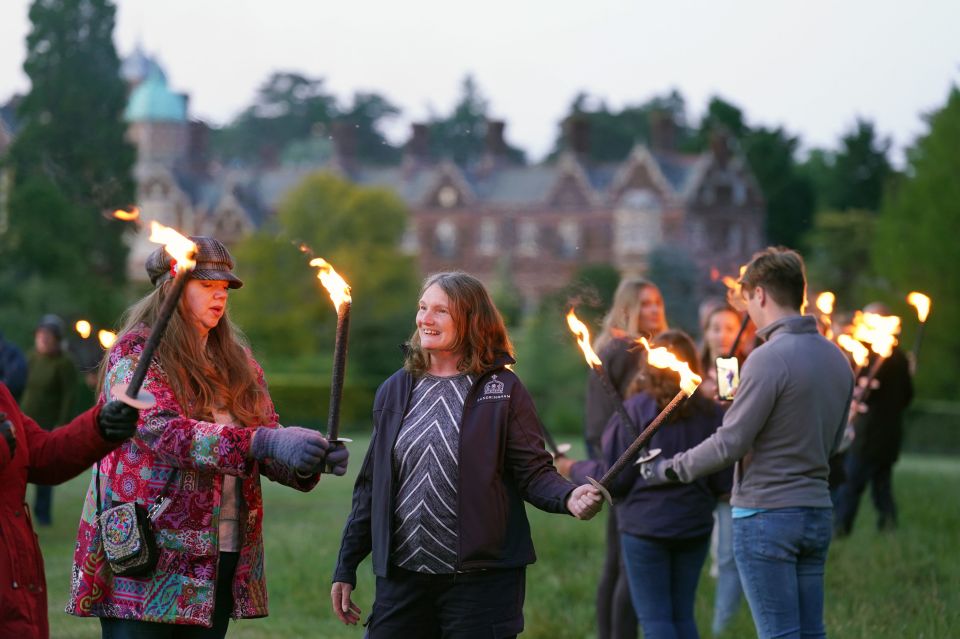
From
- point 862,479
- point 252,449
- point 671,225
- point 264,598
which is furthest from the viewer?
point 671,225

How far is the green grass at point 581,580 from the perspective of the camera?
28.7 feet

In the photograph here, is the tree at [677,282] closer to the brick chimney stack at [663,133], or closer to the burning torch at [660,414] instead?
the brick chimney stack at [663,133]

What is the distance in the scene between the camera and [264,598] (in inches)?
202

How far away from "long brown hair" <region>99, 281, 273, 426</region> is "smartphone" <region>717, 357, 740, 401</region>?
5.88 ft

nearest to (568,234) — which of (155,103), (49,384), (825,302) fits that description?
(155,103)

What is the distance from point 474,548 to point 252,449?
2.61 feet

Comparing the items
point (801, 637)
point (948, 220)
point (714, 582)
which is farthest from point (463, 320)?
point (948, 220)

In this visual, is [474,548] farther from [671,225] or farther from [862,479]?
[671,225]

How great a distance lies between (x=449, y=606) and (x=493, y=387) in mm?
727

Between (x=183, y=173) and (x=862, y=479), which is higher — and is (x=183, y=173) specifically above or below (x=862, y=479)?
above

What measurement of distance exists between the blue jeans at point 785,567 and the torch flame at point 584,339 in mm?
885


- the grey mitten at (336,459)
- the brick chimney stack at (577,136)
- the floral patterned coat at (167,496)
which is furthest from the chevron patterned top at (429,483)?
the brick chimney stack at (577,136)

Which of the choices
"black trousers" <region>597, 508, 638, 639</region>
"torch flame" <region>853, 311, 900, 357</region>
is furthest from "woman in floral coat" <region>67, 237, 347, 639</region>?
"torch flame" <region>853, 311, 900, 357</region>

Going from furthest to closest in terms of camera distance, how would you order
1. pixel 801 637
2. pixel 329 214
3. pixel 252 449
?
pixel 329 214, pixel 801 637, pixel 252 449
